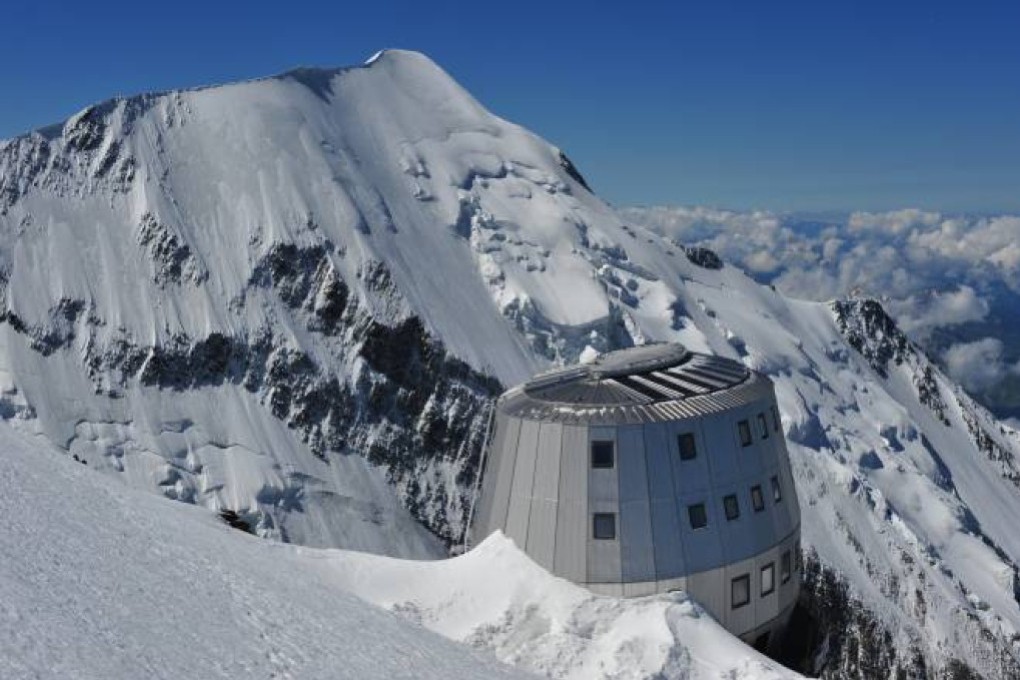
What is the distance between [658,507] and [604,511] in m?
1.46

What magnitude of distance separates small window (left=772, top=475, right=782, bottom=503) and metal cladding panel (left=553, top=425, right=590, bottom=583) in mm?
5864

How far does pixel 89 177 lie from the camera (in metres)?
70.7

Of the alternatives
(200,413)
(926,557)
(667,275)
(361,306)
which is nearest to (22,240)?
(200,413)

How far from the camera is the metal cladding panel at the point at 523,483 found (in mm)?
26766

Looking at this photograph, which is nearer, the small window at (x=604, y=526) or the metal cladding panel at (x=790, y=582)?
the small window at (x=604, y=526)

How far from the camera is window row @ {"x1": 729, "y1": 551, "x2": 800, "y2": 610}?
86.2 feet

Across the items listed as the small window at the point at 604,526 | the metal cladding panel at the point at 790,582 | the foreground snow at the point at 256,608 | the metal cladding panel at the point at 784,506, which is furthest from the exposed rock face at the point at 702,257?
the foreground snow at the point at 256,608

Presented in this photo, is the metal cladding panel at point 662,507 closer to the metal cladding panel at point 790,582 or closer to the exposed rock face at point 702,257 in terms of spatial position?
the metal cladding panel at point 790,582

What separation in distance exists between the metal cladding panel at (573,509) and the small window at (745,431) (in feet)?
14.8

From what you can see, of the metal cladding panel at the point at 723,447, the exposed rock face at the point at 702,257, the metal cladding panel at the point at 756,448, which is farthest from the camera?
the exposed rock face at the point at 702,257

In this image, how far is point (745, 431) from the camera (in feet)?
87.6

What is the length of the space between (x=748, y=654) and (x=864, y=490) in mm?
65333

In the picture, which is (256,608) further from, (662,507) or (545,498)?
(662,507)

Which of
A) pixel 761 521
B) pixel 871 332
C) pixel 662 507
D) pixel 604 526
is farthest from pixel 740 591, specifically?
pixel 871 332
